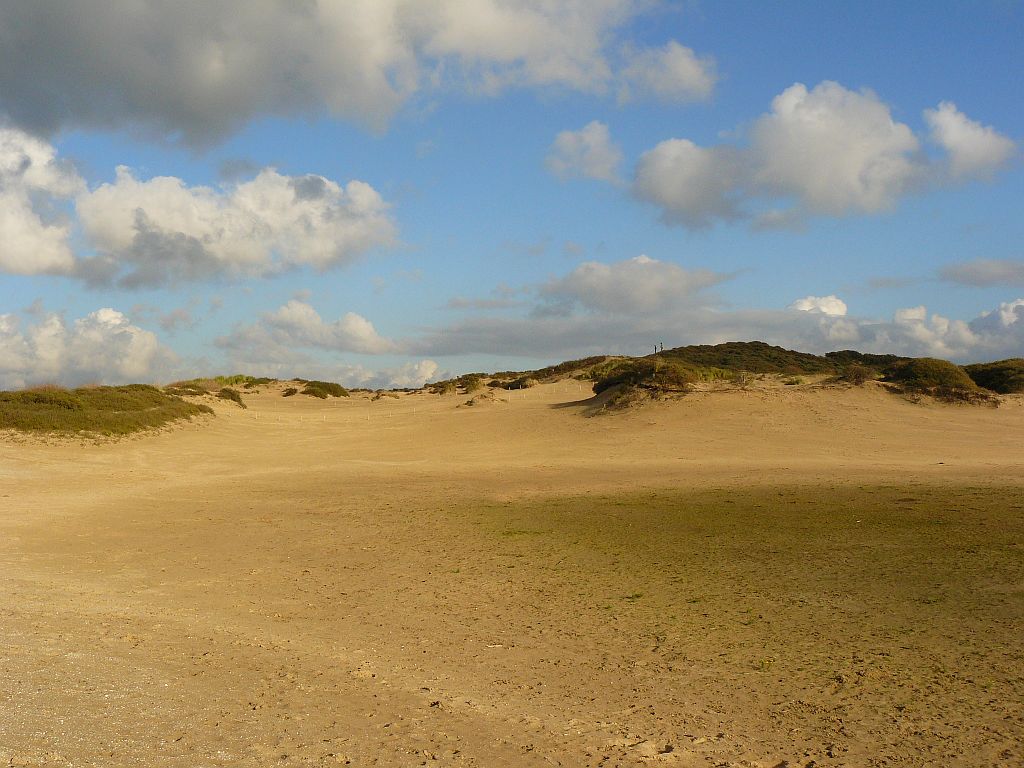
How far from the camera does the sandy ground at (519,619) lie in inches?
187

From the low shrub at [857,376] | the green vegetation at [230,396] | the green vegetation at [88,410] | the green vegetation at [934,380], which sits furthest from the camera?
the green vegetation at [230,396]

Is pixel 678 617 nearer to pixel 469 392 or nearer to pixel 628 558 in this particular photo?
pixel 628 558

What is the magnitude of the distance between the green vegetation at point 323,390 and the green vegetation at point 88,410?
20.0 m

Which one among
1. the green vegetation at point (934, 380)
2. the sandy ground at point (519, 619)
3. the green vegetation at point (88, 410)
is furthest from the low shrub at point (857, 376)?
the green vegetation at point (88, 410)

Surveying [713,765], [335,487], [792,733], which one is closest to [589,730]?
[713,765]

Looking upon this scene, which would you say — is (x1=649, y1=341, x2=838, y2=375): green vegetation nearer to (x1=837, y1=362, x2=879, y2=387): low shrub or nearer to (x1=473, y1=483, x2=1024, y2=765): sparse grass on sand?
(x1=837, y1=362, x2=879, y2=387): low shrub

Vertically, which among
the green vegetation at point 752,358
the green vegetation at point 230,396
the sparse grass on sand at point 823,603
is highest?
the green vegetation at point 752,358

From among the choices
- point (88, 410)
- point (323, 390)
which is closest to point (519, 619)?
point (88, 410)

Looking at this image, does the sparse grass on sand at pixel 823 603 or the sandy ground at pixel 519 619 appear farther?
the sparse grass on sand at pixel 823 603

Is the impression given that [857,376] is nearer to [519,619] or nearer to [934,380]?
[934,380]

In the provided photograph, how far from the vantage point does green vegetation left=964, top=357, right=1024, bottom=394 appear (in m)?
28.6

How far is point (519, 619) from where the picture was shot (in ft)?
24.1

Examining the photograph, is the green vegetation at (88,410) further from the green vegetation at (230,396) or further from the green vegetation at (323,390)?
the green vegetation at (323,390)

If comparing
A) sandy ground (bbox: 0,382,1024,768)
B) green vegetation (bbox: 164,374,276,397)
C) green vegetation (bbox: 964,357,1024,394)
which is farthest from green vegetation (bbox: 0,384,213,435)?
green vegetation (bbox: 964,357,1024,394)
